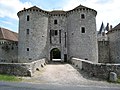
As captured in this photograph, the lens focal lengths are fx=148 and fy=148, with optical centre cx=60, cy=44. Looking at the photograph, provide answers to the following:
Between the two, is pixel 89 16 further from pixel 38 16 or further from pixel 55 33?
pixel 38 16

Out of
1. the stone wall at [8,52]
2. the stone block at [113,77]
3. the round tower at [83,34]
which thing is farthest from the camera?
the stone wall at [8,52]

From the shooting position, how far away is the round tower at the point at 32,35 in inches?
926

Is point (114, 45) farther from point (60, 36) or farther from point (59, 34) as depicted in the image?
point (59, 34)

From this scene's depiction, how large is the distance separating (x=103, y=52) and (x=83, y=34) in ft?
25.9

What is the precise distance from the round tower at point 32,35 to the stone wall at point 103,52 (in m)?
11.3

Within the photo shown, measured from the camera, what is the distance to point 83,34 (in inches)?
929

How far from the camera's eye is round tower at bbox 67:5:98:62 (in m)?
23.2

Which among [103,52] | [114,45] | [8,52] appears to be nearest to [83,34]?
[114,45]

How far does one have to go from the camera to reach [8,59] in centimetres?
2875

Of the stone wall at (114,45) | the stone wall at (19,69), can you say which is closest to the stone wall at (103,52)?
the stone wall at (114,45)

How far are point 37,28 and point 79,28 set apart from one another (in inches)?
267

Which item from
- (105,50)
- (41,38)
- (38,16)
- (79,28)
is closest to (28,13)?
(38,16)

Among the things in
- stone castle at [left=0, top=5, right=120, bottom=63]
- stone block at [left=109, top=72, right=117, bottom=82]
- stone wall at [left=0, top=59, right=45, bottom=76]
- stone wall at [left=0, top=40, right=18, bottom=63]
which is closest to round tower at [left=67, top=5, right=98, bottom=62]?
stone castle at [left=0, top=5, right=120, bottom=63]

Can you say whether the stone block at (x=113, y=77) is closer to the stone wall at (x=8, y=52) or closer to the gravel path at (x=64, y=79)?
the gravel path at (x=64, y=79)
